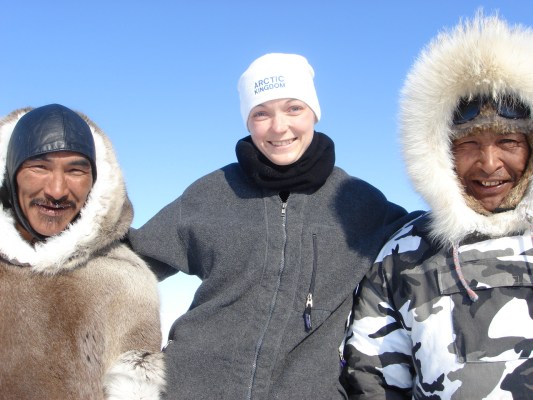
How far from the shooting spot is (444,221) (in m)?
2.48

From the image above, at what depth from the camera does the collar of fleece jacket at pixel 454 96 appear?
8.01ft

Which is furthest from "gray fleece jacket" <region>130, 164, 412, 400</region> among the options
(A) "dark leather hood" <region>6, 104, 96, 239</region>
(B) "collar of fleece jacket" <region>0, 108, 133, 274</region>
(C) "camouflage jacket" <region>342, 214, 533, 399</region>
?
(A) "dark leather hood" <region>6, 104, 96, 239</region>

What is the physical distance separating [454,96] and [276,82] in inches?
35.7

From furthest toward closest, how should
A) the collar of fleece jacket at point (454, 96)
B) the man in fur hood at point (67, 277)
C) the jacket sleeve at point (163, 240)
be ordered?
1. the jacket sleeve at point (163, 240)
2. the man in fur hood at point (67, 277)
3. the collar of fleece jacket at point (454, 96)

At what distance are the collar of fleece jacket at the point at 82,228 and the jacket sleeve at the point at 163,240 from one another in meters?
0.14

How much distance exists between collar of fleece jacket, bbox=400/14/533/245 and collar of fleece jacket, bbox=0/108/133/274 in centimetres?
135

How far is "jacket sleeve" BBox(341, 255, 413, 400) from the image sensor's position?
8.53 ft

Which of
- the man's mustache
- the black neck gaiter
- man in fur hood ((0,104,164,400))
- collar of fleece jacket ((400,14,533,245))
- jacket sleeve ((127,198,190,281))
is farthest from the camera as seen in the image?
jacket sleeve ((127,198,190,281))

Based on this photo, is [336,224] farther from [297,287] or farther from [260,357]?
[260,357]

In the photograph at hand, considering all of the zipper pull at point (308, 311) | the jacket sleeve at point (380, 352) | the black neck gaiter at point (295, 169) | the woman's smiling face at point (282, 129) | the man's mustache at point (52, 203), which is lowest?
the jacket sleeve at point (380, 352)

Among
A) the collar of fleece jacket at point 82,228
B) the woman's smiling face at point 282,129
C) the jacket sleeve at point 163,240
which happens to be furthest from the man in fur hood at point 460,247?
the collar of fleece jacket at point 82,228

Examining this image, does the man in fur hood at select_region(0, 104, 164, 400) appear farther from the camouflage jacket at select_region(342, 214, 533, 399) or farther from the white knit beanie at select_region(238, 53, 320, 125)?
the camouflage jacket at select_region(342, 214, 533, 399)

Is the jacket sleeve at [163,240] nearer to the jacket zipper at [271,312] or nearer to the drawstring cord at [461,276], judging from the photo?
the jacket zipper at [271,312]

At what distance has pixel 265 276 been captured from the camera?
2.68m
